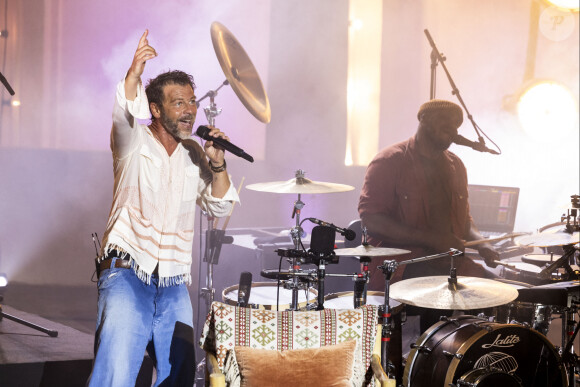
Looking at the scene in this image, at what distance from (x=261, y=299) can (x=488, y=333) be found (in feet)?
4.31

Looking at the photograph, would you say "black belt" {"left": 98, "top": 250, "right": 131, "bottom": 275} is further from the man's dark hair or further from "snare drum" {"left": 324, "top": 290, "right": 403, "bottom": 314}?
"snare drum" {"left": 324, "top": 290, "right": 403, "bottom": 314}

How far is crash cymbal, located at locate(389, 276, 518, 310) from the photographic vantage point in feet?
10.2

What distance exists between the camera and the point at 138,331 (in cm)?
238

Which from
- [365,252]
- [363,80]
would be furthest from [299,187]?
[363,80]

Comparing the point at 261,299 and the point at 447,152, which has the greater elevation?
the point at 447,152

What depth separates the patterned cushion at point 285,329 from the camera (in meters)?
2.53

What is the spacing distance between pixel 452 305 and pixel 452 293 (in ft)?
0.43

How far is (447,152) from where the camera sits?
→ 4.70 m

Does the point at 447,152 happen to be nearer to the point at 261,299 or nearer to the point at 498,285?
the point at 498,285

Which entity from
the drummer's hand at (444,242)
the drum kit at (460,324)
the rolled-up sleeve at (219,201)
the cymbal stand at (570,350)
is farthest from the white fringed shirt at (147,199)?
the cymbal stand at (570,350)

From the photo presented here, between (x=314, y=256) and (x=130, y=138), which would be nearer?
(x=130, y=138)

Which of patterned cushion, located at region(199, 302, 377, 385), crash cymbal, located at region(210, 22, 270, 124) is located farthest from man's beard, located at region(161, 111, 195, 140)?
crash cymbal, located at region(210, 22, 270, 124)

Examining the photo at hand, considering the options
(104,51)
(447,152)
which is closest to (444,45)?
(447,152)

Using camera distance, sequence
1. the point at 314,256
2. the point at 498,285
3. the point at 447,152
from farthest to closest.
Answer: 1. the point at 447,152
2. the point at 498,285
3. the point at 314,256
